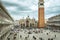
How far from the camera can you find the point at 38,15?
6988 centimetres

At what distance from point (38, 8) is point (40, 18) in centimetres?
543

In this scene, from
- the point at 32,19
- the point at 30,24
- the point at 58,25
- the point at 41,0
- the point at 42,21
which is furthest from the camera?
the point at 32,19

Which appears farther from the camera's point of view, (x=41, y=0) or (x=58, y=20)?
(x=41, y=0)

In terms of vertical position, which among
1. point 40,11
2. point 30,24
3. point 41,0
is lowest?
point 30,24

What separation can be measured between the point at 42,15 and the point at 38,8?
14.0 feet

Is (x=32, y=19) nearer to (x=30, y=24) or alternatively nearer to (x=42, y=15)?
(x=30, y=24)

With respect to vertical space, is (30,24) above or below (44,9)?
below

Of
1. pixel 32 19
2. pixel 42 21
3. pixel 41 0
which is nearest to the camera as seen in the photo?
pixel 42 21

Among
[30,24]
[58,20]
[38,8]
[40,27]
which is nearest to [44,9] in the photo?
[38,8]

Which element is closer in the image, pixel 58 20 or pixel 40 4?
pixel 58 20

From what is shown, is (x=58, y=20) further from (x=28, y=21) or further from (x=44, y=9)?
(x=28, y=21)

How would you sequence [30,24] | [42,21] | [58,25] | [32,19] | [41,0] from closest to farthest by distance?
1. [58,25]
2. [42,21]
3. [41,0]
4. [30,24]
5. [32,19]

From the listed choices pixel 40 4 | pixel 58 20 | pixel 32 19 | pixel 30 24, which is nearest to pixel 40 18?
pixel 40 4

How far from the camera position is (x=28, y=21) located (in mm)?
99438
